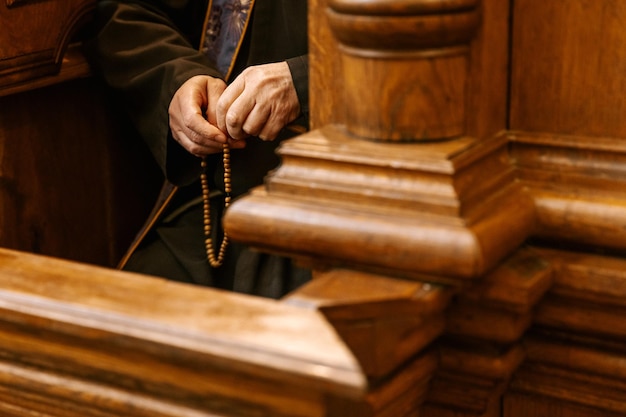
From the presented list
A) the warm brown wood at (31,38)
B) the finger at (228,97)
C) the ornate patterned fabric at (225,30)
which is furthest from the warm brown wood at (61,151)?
the finger at (228,97)

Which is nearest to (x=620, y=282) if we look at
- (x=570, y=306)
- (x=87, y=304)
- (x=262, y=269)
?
(x=570, y=306)

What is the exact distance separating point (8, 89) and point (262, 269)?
56 cm

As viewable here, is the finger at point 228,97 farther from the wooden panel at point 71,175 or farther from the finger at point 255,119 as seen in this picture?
the wooden panel at point 71,175

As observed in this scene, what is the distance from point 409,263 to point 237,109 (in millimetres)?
860

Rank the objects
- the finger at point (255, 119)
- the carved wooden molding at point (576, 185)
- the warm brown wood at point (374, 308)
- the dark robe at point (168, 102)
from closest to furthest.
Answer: the warm brown wood at point (374, 308), the carved wooden molding at point (576, 185), the finger at point (255, 119), the dark robe at point (168, 102)

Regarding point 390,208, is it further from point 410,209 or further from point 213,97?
point 213,97

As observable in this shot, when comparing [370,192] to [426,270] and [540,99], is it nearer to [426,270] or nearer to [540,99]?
[426,270]

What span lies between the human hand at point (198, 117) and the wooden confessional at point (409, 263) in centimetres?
68

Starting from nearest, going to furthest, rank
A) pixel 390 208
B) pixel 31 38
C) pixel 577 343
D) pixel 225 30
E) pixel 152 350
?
1. pixel 152 350
2. pixel 390 208
3. pixel 577 343
4. pixel 31 38
5. pixel 225 30

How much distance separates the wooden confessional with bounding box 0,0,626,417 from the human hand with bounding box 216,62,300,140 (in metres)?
0.62

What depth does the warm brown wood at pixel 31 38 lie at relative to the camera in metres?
1.77

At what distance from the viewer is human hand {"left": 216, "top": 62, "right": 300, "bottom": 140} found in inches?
67.0

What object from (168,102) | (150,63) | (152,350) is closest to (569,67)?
(152,350)

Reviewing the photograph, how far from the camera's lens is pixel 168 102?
74.4 inches
